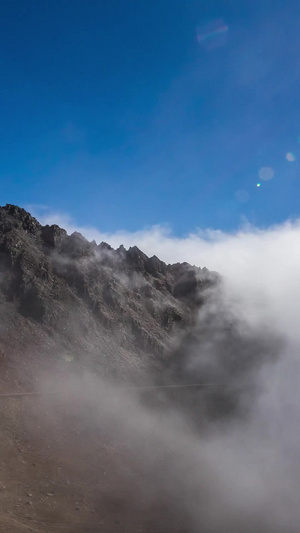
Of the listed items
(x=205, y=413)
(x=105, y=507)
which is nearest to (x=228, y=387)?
(x=205, y=413)

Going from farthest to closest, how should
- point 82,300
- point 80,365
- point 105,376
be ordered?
point 82,300 < point 105,376 < point 80,365

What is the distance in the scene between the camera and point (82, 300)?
53562 mm

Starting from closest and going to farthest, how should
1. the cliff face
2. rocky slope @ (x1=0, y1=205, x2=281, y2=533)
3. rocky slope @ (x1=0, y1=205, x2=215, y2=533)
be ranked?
rocky slope @ (x1=0, y1=205, x2=215, y2=533) → rocky slope @ (x1=0, y1=205, x2=281, y2=533) → the cliff face

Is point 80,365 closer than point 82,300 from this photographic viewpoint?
Yes

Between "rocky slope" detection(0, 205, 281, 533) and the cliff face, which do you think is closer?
"rocky slope" detection(0, 205, 281, 533)

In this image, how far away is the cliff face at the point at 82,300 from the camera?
45.1 m

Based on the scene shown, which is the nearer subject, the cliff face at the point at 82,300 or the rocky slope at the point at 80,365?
the rocky slope at the point at 80,365

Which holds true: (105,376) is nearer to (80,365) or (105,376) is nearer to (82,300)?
(80,365)

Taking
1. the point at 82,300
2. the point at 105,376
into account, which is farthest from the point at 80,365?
the point at 82,300

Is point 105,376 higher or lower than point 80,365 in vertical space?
lower

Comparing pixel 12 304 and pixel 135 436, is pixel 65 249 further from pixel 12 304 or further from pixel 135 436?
pixel 135 436

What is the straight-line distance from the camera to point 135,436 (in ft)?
95.6

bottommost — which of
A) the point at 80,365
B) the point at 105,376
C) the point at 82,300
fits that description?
the point at 105,376

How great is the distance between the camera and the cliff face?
4512cm
